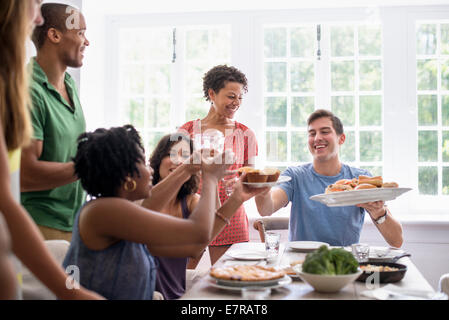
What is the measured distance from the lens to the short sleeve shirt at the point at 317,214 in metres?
2.48

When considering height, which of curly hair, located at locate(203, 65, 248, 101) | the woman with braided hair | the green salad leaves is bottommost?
the green salad leaves

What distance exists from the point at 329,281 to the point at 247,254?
70 centimetres

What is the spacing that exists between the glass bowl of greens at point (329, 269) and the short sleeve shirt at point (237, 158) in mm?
1368

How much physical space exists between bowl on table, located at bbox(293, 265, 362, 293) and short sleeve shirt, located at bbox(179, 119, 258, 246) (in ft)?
4.50

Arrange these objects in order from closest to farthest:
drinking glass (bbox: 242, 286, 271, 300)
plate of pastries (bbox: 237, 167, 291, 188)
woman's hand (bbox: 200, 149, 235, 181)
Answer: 1. drinking glass (bbox: 242, 286, 271, 300)
2. woman's hand (bbox: 200, 149, 235, 181)
3. plate of pastries (bbox: 237, 167, 291, 188)

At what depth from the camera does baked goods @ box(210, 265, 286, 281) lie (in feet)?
4.57

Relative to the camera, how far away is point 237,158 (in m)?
2.85

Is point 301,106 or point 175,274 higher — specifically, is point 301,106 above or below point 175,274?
above

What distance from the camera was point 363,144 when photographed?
3.76 metres

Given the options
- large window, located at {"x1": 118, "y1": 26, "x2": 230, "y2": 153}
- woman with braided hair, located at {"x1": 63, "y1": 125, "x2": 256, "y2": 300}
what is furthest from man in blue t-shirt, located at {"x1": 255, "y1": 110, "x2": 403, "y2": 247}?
large window, located at {"x1": 118, "y1": 26, "x2": 230, "y2": 153}

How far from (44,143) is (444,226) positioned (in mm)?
2847

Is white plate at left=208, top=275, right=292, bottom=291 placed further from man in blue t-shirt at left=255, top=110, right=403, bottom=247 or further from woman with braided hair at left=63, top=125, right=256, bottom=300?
man in blue t-shirt at left=255, top=110, right=403, bottom=247

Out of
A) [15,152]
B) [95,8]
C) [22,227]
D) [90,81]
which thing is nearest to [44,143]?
[15,152]

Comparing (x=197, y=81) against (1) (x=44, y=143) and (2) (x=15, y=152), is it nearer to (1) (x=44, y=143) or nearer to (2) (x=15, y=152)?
(1) (x=44, y=143)
